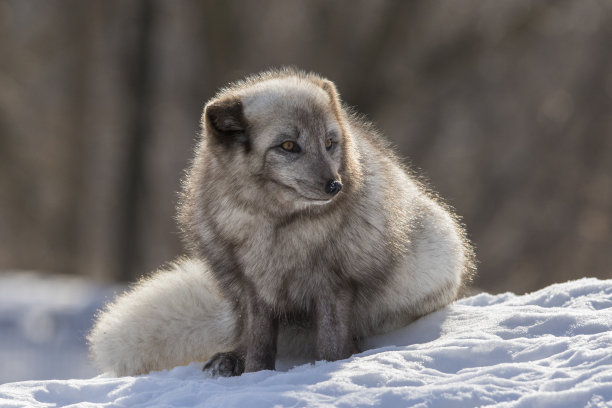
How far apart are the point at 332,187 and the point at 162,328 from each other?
4.24 ft

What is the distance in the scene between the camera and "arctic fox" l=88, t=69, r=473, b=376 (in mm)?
3383

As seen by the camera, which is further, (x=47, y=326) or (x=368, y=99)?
(x=368, y=99)

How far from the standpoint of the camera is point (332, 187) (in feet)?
10.5

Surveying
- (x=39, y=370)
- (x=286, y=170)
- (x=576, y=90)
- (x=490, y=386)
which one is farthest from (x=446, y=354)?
(x=576, y=90)

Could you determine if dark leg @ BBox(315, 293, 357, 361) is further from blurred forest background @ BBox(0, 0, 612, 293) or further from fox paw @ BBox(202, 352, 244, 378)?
blurred forest background @ BBox(0, 0, 612, 293)

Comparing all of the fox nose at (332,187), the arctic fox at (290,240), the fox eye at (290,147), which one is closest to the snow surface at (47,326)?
the arctic fox at (290,240)

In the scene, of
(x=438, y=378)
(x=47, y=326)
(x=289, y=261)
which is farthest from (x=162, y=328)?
(x=47, y=326)

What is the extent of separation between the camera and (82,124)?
1134 cm

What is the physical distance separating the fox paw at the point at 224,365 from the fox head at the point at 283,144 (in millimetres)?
770

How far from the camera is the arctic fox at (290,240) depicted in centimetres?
338

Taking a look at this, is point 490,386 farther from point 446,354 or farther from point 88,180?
point 88,180

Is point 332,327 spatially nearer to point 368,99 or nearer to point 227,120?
point 227,120

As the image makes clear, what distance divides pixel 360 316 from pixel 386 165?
694mm

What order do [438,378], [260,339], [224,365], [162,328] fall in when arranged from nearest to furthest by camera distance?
[438,378] < [260,339] < [224,365] < [162,328]
